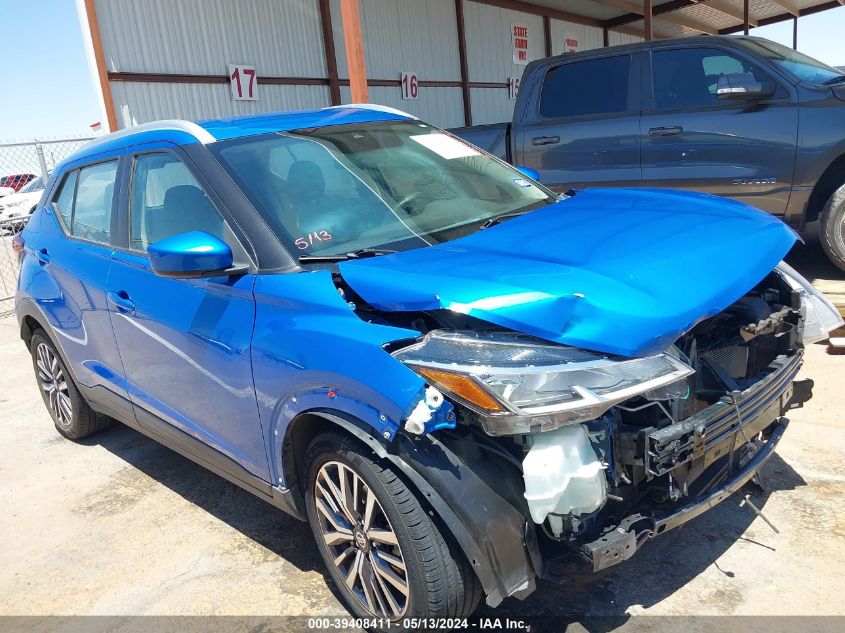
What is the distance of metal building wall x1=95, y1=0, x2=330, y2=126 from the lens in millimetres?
9352

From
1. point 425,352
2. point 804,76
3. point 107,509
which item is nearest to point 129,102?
point 107,509

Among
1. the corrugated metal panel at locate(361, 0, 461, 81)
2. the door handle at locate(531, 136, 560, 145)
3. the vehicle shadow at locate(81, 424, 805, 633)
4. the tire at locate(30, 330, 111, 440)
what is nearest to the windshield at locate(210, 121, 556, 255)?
the vehicle shadow at locate(81, 424, 805, 633)

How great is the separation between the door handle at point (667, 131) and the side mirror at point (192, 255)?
4.81 m

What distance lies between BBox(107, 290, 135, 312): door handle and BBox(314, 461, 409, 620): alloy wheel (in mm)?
1398

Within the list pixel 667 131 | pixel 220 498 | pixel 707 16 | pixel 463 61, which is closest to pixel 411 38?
pixel 463 61

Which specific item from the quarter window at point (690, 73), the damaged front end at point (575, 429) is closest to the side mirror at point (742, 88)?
the quarter window at point (690, 73)

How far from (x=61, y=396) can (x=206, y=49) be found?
738 cm

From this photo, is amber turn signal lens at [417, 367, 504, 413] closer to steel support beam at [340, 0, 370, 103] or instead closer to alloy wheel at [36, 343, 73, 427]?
alloy wheel at [36, 343, 73, 427]

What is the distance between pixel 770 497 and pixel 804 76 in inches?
165

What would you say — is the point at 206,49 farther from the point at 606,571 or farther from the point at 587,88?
the point at 606,571

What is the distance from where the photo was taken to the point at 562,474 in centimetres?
199

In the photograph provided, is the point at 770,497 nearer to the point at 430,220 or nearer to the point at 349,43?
the point at 430,220

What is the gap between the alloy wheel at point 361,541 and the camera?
237 cm

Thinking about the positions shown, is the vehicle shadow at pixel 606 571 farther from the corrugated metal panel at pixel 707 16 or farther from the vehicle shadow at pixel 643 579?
the corrugated metal panel at pixel 707 16
